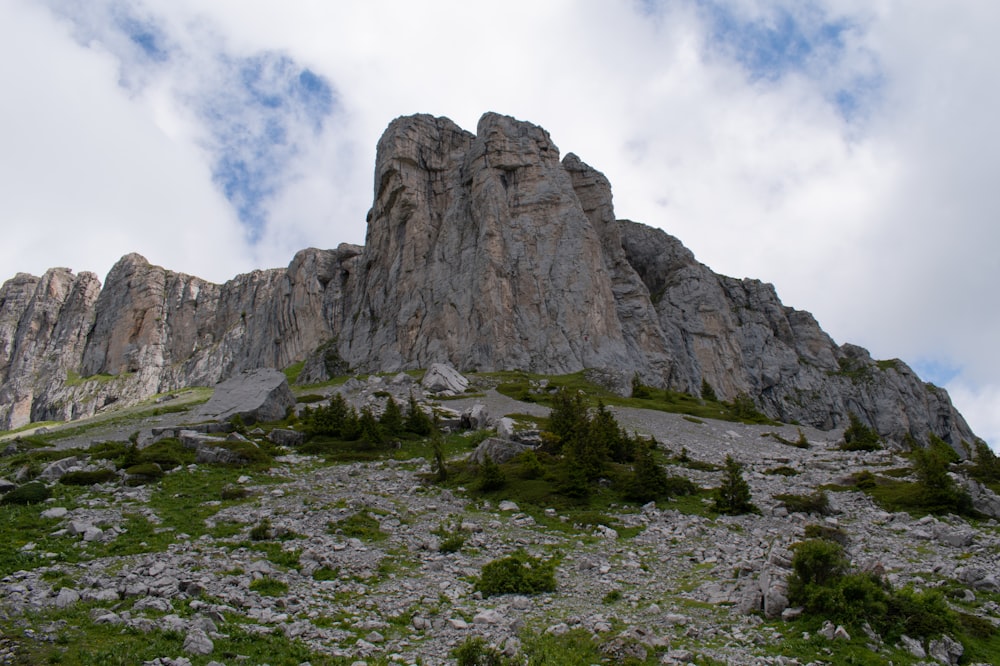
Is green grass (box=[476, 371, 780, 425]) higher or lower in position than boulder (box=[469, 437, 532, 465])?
higher

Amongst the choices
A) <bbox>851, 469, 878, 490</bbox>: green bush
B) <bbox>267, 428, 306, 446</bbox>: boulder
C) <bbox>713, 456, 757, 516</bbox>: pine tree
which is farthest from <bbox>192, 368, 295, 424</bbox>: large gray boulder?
<bbox>851, 469, 878, 490</bbox>: green bush

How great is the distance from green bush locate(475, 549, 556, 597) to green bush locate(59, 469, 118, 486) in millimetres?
20472

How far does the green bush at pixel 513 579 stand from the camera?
16844 mm

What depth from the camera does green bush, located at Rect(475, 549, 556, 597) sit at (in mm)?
16844

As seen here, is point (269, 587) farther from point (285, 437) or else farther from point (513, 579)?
point (285, 437)

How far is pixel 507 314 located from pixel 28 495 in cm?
9198

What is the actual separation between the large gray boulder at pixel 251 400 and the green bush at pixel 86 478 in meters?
20.6

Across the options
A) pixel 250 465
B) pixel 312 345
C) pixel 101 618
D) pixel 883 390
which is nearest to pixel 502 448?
pixel 250 465

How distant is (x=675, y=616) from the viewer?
14250mm

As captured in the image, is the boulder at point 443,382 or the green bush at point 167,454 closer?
the green bush at point 167,454

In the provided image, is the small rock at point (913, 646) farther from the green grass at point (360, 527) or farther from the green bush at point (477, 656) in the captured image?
the green grass at point (360, 527)

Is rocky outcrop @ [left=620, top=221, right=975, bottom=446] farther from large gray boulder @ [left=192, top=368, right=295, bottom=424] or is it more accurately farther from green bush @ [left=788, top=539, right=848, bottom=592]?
green bush @ [left=788, top=539, right=848, bottom=592]

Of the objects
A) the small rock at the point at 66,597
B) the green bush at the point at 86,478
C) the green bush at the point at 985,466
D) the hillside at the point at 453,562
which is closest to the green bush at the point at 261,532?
the hillside at the point at 453,562

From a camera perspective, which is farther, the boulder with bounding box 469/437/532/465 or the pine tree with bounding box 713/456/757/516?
the boulder with bounding box 469/437/532/465
